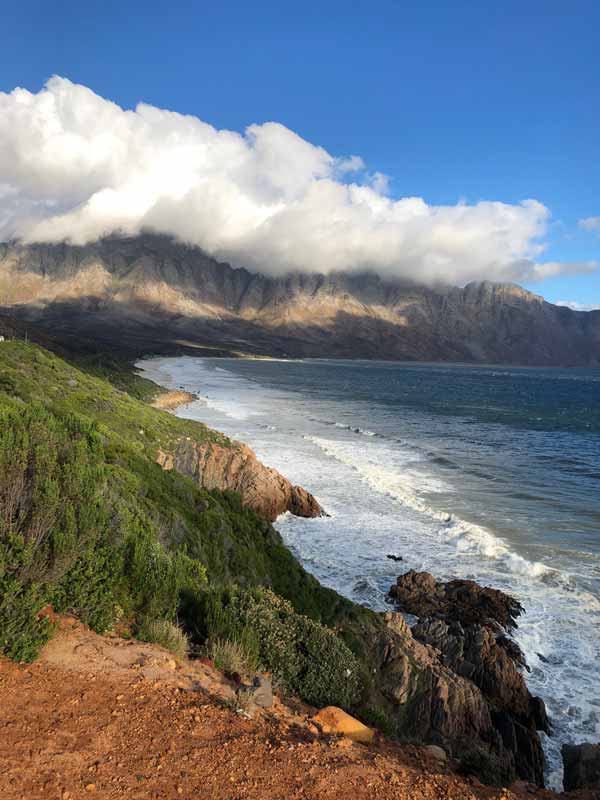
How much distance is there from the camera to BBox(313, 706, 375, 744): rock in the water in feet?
16.8

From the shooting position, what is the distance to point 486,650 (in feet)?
33.2

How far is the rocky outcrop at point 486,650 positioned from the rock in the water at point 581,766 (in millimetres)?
392

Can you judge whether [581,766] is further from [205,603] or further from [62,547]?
[62,547]

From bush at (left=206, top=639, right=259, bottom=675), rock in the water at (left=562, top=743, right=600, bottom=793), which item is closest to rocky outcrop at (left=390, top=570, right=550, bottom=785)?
rock in the water at (left=562, top=743, right=600, bottom=793)

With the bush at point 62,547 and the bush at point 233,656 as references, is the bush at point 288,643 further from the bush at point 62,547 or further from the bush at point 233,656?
the bush at point 62,547

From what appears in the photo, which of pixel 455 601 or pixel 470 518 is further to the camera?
pixel 470 518

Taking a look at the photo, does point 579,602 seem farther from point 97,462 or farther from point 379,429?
point 379,429

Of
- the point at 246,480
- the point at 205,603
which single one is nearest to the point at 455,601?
the point at 205,603

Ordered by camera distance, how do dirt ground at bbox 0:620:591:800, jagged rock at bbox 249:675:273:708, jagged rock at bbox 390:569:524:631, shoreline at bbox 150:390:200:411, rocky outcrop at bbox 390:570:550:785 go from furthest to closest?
shoreline at bbox 150:390:200:411 < jagged rock at bbox 390:569:524:631 < rocky outcrop at bbox 390:570:550:785 < jagged rock at bbox 249:675:273:708 < dirt ground at bbox 0:620:591:800

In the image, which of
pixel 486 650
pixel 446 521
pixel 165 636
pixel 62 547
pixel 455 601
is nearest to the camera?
pixel 62 547

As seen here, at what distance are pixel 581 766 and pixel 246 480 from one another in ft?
41.8

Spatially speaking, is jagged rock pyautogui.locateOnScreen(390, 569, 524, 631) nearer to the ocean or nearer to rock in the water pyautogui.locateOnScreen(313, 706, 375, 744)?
the ocean

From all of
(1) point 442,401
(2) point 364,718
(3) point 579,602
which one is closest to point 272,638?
(2) point 364,718

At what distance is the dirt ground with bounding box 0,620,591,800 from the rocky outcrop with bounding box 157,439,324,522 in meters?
12.6
